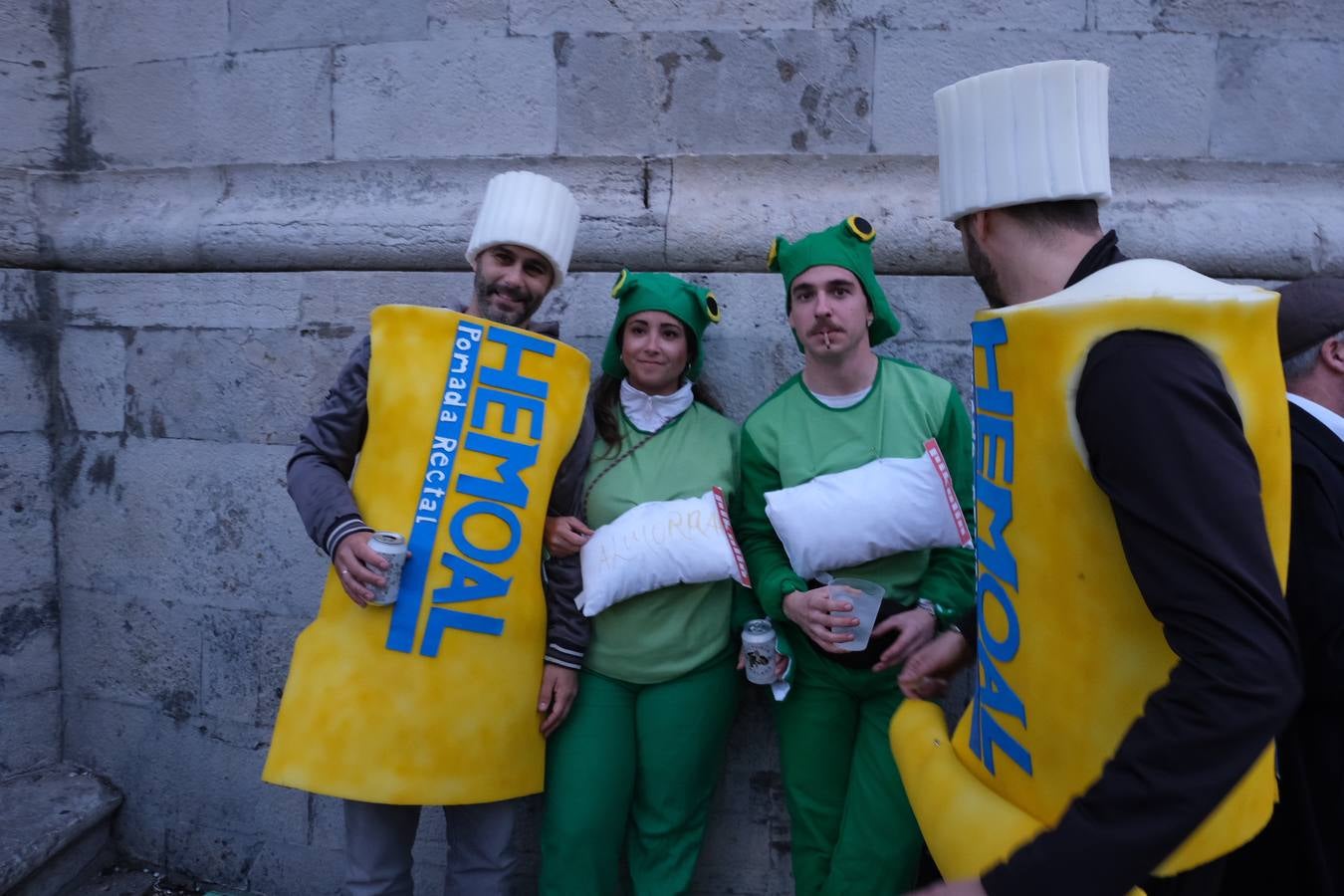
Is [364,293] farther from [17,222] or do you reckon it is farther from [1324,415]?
[1324,415]

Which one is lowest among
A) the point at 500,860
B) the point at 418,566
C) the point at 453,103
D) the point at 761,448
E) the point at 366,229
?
the point at 500,860

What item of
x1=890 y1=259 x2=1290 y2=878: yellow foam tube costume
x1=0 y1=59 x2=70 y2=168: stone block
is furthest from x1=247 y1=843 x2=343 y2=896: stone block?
x1=0 y1=59 x2=70 y2=168: stone block

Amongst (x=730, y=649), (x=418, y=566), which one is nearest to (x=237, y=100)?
(x=418, y=566)

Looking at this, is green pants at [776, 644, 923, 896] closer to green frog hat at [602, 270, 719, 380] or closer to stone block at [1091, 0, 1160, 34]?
green frog hat at [602, 270, 719, 380]

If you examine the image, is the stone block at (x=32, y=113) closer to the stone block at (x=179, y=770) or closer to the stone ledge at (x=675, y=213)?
the stone ledge at (x=675, y=213)

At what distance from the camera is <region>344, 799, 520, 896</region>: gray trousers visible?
2486 mm

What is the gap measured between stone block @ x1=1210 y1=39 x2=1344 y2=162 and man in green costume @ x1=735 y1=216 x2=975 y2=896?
1.41 m

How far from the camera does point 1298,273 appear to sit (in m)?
2.94

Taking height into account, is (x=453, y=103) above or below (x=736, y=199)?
above

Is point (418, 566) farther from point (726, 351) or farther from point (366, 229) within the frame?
point (366, 229)

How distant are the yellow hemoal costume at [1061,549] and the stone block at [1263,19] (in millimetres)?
1820

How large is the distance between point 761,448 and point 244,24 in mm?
2560

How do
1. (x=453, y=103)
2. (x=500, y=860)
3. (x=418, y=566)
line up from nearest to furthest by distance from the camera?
(x=418, y=566) < (x=500, y=860) < (x=453, y=103)

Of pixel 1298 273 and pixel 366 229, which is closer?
pixel 1298 273
